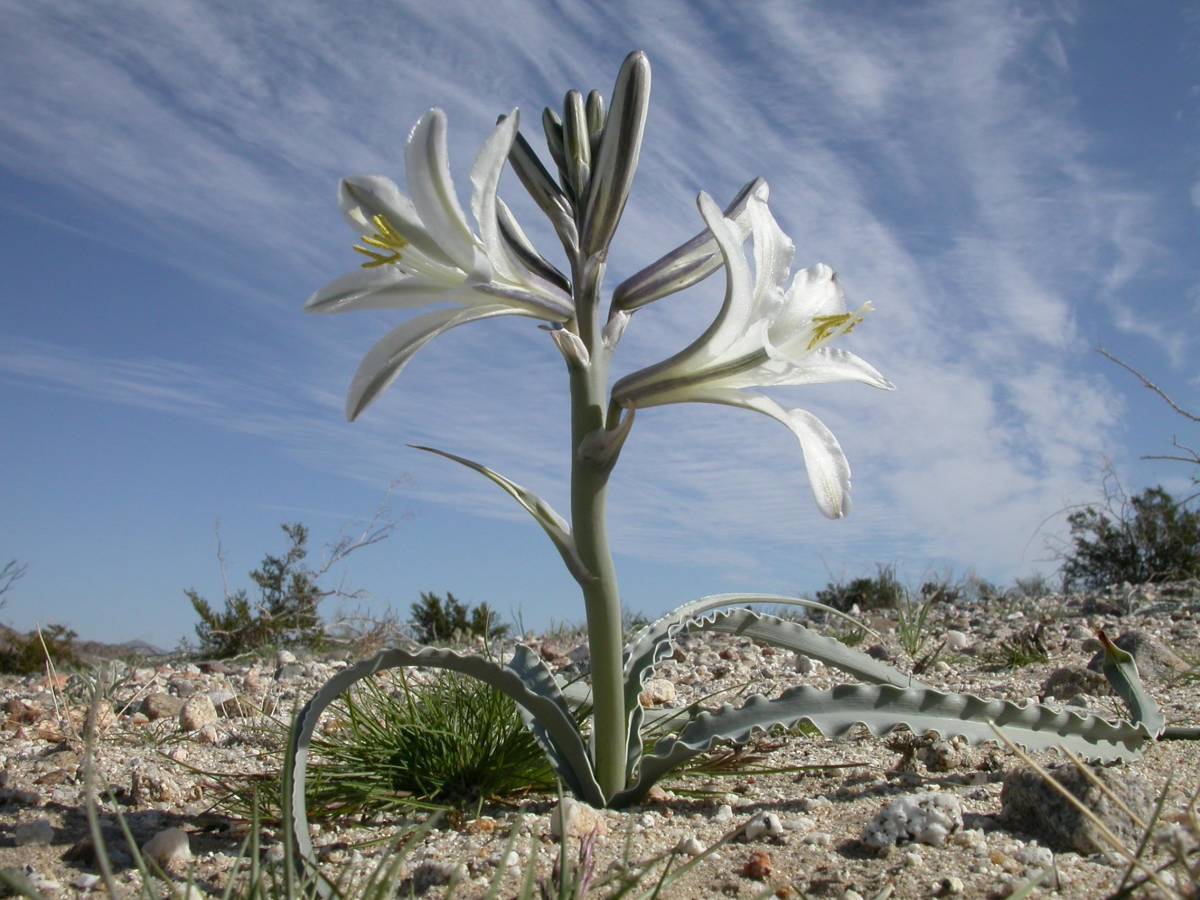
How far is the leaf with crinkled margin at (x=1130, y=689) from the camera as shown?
2.80 meters

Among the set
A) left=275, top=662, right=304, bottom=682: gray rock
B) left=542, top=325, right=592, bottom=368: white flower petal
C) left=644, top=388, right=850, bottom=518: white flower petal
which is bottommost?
left=275, top=662, right=304, bottom=682: gray rock

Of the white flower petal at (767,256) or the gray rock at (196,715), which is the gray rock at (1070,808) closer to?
the white flower petal at (767,256)

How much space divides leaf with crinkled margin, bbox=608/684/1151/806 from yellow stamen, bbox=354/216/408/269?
1295 millimetres

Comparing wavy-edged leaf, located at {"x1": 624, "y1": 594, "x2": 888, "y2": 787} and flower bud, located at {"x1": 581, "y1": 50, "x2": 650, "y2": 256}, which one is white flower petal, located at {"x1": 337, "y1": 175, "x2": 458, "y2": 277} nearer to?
flower bud, located at {"x1": 581, "y1": 50, "x2": 650, "y2": 256}

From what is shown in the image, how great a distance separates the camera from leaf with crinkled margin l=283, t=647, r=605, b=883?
2125mm

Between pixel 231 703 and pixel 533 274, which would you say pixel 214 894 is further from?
pixel 231 703

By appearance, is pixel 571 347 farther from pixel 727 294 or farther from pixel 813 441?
pixel 813 441

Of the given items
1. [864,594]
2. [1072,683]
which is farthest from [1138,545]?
[1072,683]

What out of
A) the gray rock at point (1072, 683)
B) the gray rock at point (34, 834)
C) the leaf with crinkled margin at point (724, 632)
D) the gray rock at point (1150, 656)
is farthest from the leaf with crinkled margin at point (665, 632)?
the gray rock at point (1150, 656)

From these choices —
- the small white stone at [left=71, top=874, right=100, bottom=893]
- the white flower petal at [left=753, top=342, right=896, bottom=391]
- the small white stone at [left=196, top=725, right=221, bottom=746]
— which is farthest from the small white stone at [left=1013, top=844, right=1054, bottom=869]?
the small white stone at [left=196, top=725, right=221, bottom=746]

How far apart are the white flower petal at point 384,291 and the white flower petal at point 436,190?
0.10m

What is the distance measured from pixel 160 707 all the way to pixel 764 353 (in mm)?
3107

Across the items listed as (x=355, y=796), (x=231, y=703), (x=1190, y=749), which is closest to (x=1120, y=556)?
(x=1190, y=749)

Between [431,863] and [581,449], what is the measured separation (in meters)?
0.93
